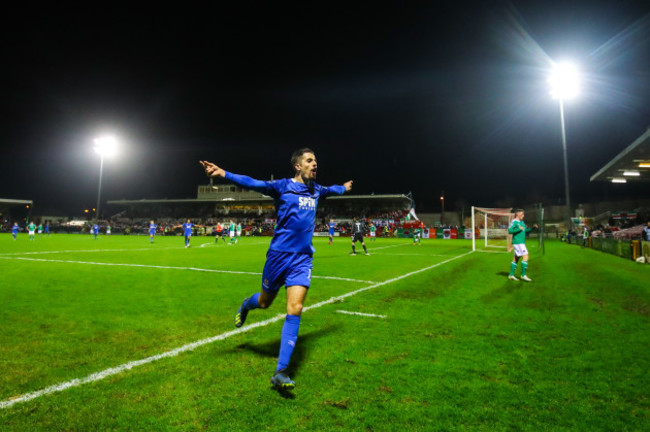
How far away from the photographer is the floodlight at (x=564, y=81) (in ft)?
91.1

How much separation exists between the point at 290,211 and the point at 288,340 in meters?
1.34

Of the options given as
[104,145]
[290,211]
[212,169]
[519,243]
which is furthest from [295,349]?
[104,145]

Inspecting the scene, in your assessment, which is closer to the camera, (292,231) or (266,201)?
(292,231)

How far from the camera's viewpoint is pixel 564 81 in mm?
28172

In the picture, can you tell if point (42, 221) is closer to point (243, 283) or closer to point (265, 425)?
point (243, 283)

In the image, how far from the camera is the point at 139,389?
2.96 m

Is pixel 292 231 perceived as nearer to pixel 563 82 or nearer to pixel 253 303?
pixel 253 303

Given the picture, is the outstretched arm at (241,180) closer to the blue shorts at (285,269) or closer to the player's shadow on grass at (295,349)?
the blue shorts at (285,269)

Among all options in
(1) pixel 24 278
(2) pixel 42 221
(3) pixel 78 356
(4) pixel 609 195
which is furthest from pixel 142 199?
(4) pixel 609 195

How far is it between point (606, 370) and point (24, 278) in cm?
1222

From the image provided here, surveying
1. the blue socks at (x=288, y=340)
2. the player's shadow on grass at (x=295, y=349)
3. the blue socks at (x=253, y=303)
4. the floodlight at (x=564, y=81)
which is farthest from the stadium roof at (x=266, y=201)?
the blue socks at (x=288, y=340)

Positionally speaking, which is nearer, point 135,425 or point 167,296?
point 135,425

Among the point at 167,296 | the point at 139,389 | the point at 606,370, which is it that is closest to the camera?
the point at 139,389

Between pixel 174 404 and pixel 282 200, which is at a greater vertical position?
pixel 282 200
